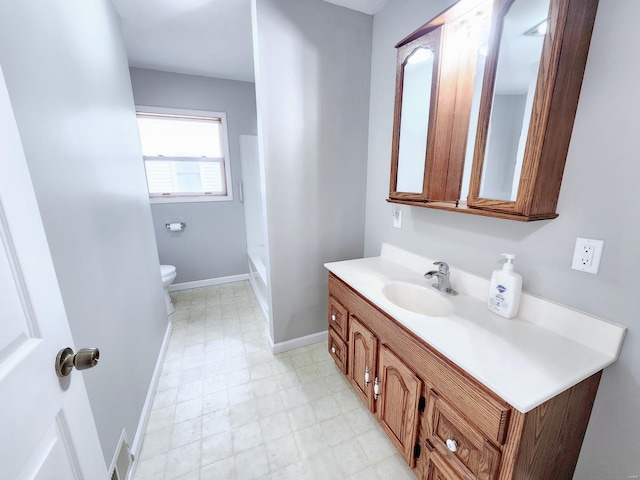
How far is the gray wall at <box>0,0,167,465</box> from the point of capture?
0.80 metres

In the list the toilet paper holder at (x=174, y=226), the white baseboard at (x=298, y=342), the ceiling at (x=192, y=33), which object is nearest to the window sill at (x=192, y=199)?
the toilet paper holder at (x=174, y=226)

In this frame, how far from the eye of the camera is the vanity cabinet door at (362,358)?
4.49 feet

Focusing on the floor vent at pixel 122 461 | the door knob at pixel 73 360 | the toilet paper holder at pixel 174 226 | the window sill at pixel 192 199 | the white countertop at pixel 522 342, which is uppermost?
the window sill at pixel 192 199

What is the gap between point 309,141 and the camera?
1.85 meters

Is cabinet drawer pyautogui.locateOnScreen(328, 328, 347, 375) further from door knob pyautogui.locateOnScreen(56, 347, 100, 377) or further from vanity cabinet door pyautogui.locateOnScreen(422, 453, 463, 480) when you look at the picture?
door knob pyautogui.locateOnScreen(56, 347, 100, 377)

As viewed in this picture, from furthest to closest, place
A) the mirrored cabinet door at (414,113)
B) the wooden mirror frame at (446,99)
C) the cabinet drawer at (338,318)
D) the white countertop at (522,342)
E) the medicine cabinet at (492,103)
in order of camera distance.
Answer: the cabinet drawer at (338,318), the mirrored cabinet door at (414,113), the wooden mirror frame at (446,99), the medicine cabinet at (492,103), the white countertop at (522,342)

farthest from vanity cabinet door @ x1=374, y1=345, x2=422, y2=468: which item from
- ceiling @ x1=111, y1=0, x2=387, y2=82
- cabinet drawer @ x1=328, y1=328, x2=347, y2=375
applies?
ceiling @ x1=111, y1=0, x2=387, y2=82

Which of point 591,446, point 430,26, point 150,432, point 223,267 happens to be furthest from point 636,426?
point 223,267

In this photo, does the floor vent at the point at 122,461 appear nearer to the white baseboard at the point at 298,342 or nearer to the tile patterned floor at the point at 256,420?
the tile patterned floor at the point at 256,420

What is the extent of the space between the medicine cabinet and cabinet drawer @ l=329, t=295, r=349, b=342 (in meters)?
0.79

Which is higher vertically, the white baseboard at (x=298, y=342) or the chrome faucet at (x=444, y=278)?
the chrome faucet at (x=444, y=278)

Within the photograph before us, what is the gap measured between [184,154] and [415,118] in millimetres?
2714

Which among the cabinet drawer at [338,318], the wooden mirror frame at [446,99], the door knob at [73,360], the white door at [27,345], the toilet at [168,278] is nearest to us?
the white door at [27,345]

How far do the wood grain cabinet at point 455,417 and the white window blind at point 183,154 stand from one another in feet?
8.70
